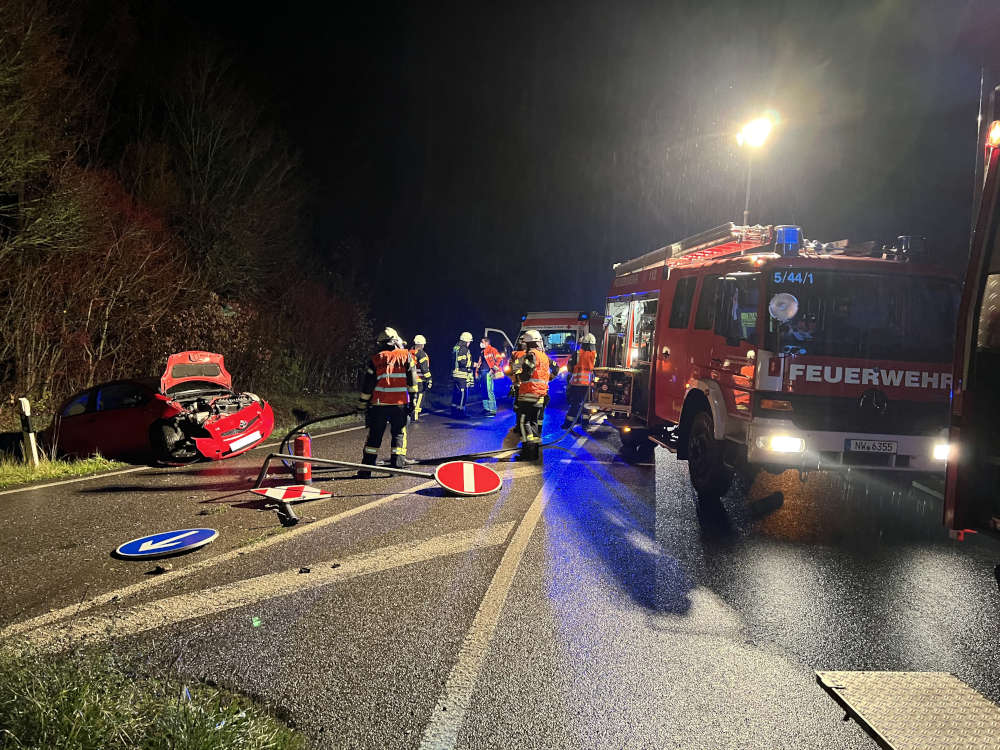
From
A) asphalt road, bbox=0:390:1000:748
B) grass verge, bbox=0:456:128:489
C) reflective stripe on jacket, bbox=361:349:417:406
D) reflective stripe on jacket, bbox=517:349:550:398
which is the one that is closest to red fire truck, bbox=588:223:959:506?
asphalt road, bbox=0:390:1000:748

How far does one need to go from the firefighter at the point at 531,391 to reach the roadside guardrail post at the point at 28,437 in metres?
6.34

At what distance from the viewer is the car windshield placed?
720 inches

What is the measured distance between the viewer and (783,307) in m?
6.23

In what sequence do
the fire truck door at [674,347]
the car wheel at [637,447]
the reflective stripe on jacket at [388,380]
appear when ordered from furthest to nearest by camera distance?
the car wheel at [637,447] < the reflective stripe on jacket at [388,380] < the fire truck door at [674,347]

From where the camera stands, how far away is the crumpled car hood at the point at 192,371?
9.19m

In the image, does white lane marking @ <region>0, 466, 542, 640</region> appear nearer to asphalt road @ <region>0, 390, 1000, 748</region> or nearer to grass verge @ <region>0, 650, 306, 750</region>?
asphalt road @ <region>0, 390, 1000, 748</region>

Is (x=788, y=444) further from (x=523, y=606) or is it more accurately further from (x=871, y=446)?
(x=523, y=606)

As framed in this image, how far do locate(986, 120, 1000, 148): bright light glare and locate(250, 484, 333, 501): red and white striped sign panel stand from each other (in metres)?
6.14

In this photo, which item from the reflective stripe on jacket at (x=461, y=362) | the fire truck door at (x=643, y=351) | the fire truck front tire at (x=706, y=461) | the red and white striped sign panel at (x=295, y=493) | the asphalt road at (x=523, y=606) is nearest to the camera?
the asphalt road at (x=523, y=606)

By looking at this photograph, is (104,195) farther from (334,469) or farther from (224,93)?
(334,469)

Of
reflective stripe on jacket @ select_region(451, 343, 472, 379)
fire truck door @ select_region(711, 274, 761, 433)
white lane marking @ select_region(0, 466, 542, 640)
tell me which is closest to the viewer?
white lane marking @ select_region(0, 466, 542, 640)

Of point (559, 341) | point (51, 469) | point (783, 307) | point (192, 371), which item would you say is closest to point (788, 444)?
point (783, 307)

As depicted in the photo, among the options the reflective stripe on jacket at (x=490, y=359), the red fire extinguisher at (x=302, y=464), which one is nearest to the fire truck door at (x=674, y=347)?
the red fire extinguisher at (x=302, y=464)

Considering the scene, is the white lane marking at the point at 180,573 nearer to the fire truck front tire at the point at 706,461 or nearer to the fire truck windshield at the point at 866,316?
the fire truck front tire at the point at 706,461
